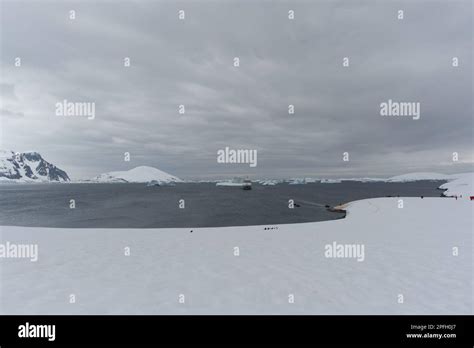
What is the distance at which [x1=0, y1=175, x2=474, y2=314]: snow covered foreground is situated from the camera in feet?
24.1

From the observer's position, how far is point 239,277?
957 centimetres

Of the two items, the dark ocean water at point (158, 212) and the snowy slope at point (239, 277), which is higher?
the snowy slope at point (239, 277)

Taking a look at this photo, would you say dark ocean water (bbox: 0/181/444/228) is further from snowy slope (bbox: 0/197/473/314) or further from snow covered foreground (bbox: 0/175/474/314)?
snow covered foreground (bbox: 0/175/474/314)

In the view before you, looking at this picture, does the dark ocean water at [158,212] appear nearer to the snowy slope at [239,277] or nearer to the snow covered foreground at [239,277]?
the snowy slope at [239,277]

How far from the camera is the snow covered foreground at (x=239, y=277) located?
7.34 metres

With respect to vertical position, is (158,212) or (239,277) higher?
(239,277)

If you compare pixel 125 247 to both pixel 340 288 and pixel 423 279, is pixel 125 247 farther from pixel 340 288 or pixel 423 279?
pixel 423 279

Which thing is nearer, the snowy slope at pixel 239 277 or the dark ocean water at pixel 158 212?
the snowy slope at pixel 239 277

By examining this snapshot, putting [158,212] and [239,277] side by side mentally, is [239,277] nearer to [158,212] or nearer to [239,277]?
[239,277]

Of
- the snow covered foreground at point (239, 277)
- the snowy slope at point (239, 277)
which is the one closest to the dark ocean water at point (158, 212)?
the snowy slope at point (239, 277)

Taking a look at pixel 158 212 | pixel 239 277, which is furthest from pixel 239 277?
pixel 158 212

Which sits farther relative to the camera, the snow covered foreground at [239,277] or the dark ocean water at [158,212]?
the dark ocean water at [158,212]

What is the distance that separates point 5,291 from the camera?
841 cm

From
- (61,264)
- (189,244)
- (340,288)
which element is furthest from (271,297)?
(61,264)
